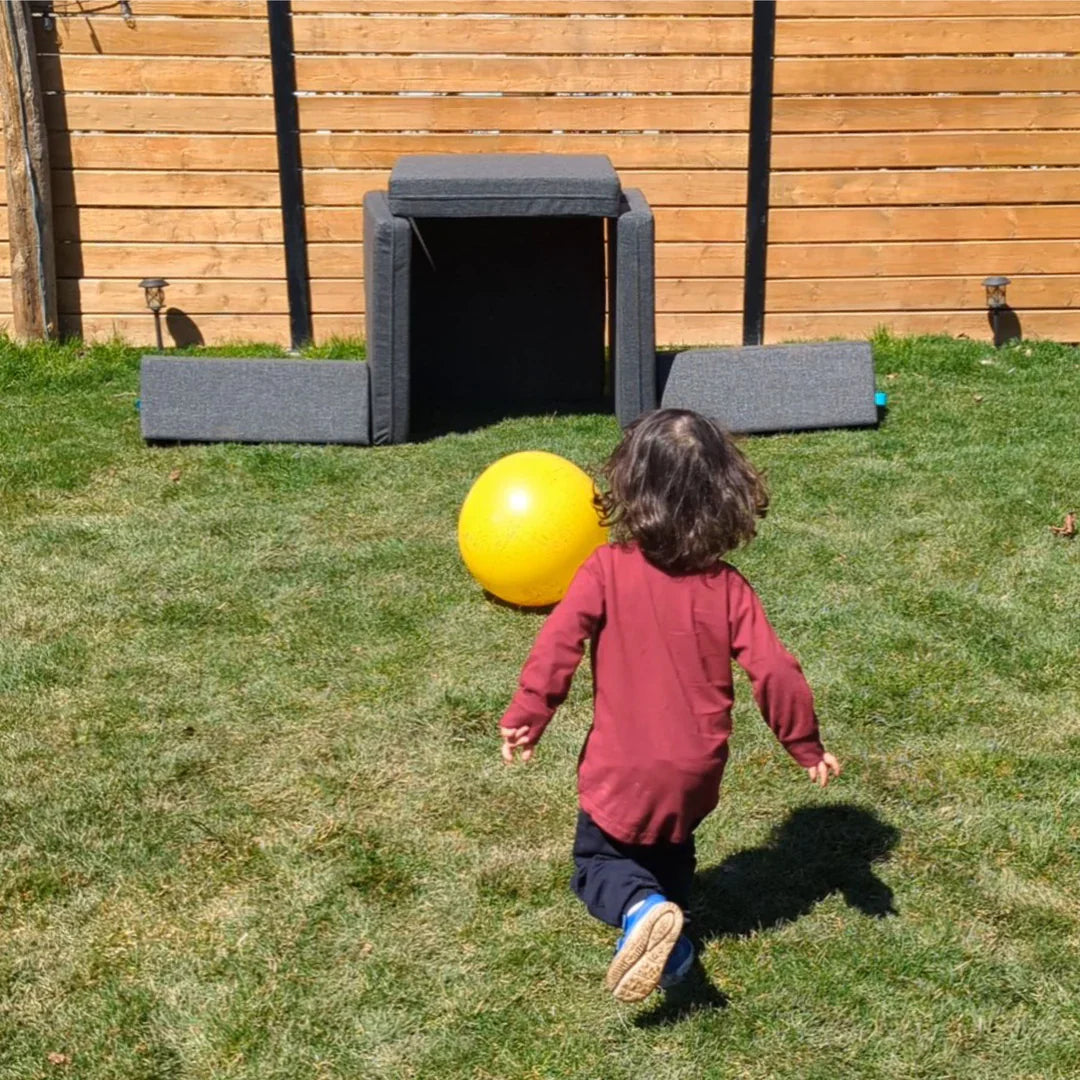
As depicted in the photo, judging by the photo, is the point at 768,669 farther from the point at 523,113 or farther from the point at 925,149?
the point at 925,149

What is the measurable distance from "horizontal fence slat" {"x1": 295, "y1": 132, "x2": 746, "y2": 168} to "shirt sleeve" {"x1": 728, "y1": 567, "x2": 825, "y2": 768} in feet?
22.0

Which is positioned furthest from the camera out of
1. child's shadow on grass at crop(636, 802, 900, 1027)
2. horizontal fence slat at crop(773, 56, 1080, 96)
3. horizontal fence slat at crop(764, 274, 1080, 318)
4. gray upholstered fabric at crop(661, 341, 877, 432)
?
horizontal fence slat at crop(764, 274, 1080, 318)

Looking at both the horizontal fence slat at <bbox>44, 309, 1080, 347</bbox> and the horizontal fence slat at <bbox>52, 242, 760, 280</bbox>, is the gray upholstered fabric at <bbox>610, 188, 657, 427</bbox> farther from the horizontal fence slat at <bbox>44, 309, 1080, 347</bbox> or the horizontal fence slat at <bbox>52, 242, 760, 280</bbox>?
the horizontal fence slat at <bbox>44, 309, 1080, 347</bbox>

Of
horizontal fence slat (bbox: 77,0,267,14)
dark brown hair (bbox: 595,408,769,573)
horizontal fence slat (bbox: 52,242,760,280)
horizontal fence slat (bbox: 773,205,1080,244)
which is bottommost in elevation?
horizontal fence slat (bbox: 52,242,760,280)

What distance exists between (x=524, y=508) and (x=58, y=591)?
6.52 feet

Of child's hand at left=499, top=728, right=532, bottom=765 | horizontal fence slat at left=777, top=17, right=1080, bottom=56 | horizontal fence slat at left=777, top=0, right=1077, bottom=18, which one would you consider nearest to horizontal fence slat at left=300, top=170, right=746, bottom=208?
horizontal fence slat at left=777, top=17, right=1080, bottom=56

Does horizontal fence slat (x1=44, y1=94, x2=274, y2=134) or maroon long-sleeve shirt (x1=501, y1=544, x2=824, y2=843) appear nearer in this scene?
maroon long-sleeve shirt (x1=501, y1=544, x2=824, y2=843)

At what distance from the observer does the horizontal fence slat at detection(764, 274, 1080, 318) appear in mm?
9742

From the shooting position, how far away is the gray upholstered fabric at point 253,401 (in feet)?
25.1

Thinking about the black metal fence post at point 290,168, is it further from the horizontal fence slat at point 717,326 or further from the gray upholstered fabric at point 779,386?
the gray upholstered fabric at point 779,386

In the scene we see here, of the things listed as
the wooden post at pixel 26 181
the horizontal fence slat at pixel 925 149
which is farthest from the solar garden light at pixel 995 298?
the wooden post at pixel 26 181

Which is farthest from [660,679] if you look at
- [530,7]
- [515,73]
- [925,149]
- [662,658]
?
[925,149]

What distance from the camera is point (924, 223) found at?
967cm

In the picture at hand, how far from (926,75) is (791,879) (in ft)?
23.5
